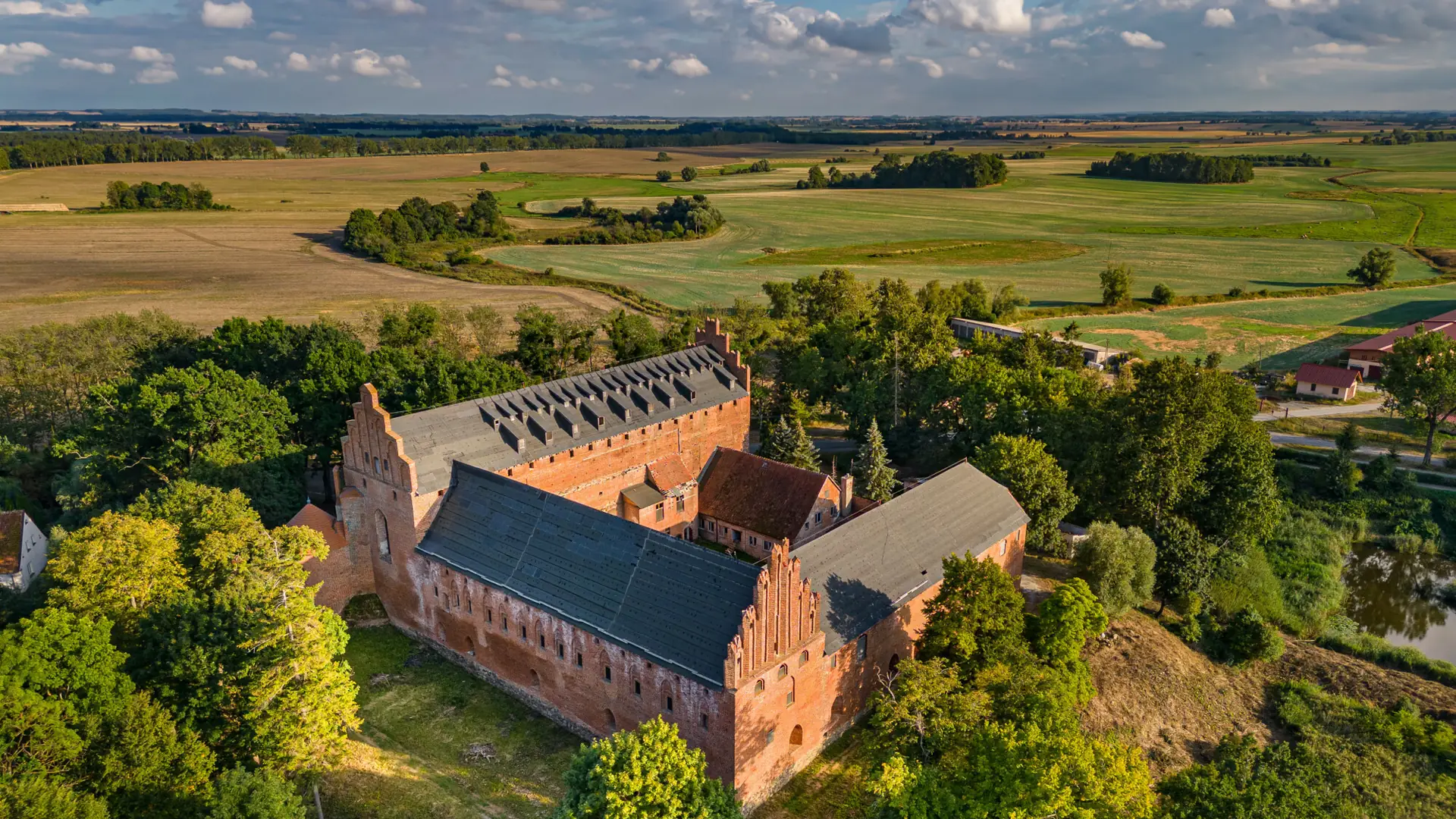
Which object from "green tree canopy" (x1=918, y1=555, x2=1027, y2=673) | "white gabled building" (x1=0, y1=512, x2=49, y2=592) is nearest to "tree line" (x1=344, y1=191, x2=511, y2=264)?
"white gabled building" (x1=0, y1=512, x2=49, y2=592)

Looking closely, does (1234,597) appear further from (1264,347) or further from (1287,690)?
(1264,347)

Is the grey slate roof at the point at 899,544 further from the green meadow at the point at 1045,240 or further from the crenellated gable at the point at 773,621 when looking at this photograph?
the green meadow at the point at 1045,240

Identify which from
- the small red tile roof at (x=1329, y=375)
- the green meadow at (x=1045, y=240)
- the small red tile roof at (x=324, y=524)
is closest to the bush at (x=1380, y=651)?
the small red tile roof at (x=1329, y=375)

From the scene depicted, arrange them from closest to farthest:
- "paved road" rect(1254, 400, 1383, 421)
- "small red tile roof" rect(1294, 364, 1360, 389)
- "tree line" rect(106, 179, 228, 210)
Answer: "paved road" rect(1254, 400, 1383, 421) → "small red tile roof" rect(1294, 364, 1360, 389) → "tree line" rect(106, 179, 228, 210)

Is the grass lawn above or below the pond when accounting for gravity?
above

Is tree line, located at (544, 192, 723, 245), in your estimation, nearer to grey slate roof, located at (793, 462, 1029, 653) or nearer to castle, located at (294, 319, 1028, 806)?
castle, located at (294, 319, 1028, 806)

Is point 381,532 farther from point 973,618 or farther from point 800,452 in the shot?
point 973,618

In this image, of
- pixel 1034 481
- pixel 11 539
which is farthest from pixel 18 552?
pixel 1034 481
